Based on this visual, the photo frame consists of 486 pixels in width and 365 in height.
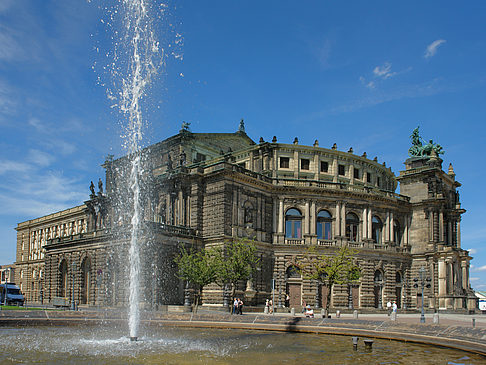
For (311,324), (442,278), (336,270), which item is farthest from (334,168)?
(311,324)

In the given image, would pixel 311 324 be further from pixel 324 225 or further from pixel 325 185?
pixel 325 185

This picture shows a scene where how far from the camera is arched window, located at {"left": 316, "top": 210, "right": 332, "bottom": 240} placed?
62.6 meters

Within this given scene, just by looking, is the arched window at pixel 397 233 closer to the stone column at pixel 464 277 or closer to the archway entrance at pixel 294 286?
the stone column at pixel 464 277

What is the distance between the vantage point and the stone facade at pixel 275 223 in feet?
179

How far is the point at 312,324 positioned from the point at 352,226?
118 feet

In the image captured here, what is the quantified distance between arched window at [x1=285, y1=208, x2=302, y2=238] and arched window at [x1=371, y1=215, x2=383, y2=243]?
10.2 m

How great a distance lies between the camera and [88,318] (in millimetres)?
32156

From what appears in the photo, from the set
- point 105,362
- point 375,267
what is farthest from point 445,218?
point 105,362

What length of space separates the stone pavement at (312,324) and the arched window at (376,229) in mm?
35305

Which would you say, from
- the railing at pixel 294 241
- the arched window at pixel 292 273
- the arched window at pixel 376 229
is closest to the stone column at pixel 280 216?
the railing at pixel 294 241

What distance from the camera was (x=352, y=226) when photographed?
211ft

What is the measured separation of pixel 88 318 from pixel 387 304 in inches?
1611

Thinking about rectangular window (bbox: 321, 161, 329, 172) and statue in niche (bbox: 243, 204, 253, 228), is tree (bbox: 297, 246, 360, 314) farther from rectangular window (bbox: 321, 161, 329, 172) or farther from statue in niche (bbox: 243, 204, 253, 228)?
rectangular window (bbox: 321, 161, 329, 172)

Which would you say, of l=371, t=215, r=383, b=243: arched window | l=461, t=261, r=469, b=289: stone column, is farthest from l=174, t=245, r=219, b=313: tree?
l=461, t=261, r=469, b=289: stone column
